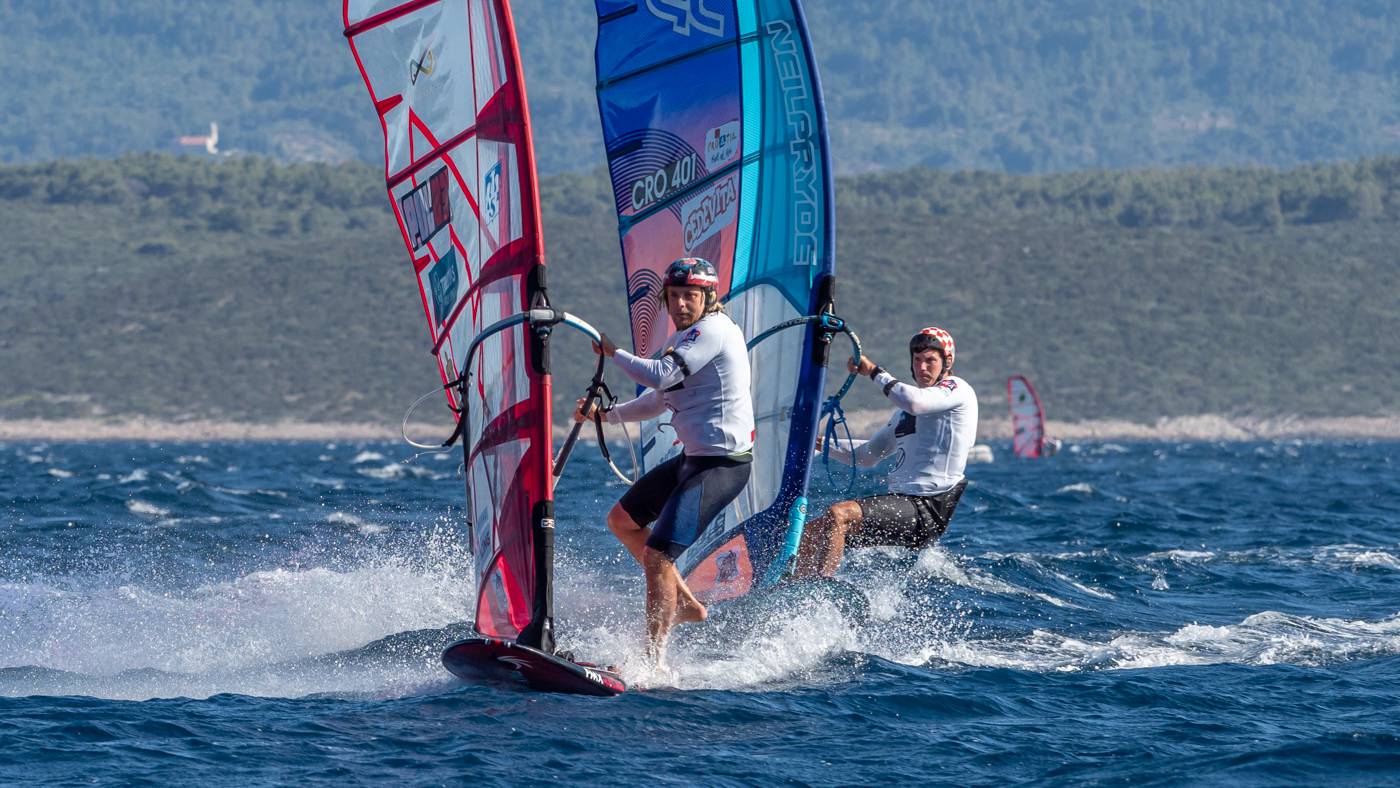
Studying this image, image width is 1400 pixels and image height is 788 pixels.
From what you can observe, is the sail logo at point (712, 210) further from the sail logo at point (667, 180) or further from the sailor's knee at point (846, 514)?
the sailor's knee at point (846, 514)

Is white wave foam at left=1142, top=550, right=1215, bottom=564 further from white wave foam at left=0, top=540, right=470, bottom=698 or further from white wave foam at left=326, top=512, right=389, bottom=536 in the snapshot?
white wave foam at left=326, top=512, right=389, bottom=536

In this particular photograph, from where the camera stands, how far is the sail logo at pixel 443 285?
10.6 metres

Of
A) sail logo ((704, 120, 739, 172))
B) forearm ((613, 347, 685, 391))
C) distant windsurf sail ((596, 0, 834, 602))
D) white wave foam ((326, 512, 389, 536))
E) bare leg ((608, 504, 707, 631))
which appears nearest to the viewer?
forearm ((613, 347, 685, 391))

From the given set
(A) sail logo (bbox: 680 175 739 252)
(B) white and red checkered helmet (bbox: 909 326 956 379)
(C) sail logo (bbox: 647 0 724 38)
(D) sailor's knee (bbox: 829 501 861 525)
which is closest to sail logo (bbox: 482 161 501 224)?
(A) sail logo (bbox: 680 175 739 252)

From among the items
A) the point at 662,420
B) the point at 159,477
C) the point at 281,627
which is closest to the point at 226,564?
the point at 281,627

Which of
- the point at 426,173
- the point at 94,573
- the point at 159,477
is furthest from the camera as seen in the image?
the point at 159,477

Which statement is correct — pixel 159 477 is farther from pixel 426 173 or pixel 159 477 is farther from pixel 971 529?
pixel 426 173

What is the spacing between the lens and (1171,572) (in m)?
15.7

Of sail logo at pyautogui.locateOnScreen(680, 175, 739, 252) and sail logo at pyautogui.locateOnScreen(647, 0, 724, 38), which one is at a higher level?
sail logo at pyautogui.locateOnScreen(647, 0, 724, 38)

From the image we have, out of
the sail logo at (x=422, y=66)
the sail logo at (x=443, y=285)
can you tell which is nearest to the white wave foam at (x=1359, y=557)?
the sail logo at (x=443, y=285)

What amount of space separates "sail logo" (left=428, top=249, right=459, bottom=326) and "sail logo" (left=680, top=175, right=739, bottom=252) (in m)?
2.21

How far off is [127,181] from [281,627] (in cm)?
13147

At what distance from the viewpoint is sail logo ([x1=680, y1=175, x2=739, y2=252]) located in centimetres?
1251

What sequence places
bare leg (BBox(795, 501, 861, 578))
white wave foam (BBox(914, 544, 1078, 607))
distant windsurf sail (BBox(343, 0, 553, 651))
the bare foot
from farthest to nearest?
white wave foam (BBox(914, 544, 1078, 607)) → bare leg (BBox(795, 501, 861, 578)) → the bare foot → distant windsurf sail (BBox(343, 0, 553, 651))
